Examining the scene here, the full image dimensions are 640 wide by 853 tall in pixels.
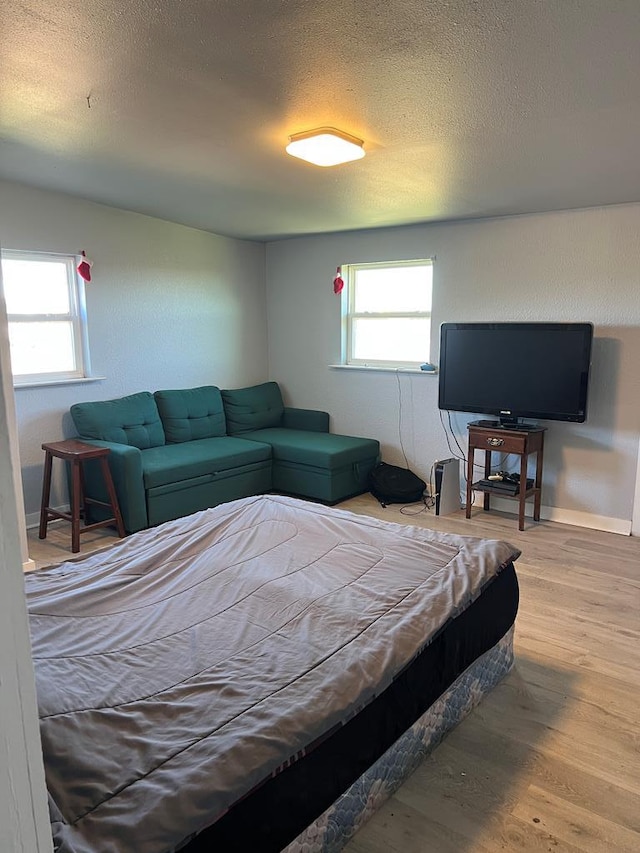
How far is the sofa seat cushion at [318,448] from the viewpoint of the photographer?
479 centimetres

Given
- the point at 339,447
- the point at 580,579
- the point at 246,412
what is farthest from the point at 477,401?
the point at 246,412

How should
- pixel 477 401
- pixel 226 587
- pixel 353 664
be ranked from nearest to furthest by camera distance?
pixel 353 664 < pixel 226 587 < pixel 477 401

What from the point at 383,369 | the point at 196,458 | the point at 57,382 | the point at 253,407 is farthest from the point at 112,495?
the point at 383,369

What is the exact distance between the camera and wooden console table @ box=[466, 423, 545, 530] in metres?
4.16

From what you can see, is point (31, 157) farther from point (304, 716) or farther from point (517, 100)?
point (304, 716)

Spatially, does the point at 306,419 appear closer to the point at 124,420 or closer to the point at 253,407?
the point at 253,407

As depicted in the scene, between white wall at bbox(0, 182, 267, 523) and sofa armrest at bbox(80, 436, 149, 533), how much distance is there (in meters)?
0.59

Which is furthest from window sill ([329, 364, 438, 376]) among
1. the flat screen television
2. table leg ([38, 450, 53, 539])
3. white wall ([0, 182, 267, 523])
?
table leg ([38, 450, 53, 539])

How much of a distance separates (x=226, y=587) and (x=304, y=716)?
76 cm

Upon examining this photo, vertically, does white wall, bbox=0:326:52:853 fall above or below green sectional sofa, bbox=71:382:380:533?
above

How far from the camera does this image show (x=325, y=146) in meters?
2.75

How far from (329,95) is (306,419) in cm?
367

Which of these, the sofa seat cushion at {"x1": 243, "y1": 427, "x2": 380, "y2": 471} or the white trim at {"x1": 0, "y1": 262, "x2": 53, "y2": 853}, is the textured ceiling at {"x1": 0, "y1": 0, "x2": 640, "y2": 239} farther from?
the sofa seat cushion at {"x1": 243, "y1": 427, "x2": 380, "y2": 471}

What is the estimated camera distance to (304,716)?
1.47 meters
